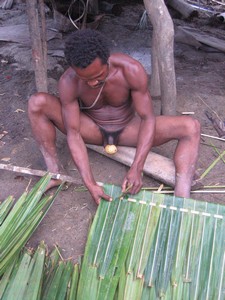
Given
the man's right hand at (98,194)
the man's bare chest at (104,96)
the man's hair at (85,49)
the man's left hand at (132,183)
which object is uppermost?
the man's hair at (85,49)

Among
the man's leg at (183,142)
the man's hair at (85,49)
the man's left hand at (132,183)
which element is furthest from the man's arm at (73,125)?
the man's leg at (183,142)

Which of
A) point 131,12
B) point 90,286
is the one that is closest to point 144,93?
point 90,286

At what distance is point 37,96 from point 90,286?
4.26ft

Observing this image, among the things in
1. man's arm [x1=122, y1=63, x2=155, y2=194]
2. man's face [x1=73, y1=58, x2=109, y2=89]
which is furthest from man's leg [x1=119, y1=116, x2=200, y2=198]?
man's face [x1=73, y1=58, x2=109, y2=89]

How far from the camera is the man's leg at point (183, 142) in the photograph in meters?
2.45

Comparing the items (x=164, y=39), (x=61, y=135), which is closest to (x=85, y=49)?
(x=164, y=39)

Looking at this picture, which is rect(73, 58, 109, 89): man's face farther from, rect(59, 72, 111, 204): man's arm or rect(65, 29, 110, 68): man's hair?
rect(59, 72, 111, 204): man's arm

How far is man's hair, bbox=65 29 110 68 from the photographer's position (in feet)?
6.59

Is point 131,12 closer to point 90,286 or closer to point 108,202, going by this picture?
point 108,202

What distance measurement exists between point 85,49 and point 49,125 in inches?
31.8

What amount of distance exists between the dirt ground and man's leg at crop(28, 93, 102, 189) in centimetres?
20

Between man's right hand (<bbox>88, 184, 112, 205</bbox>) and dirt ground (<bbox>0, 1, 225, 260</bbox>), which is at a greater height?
man's right hand (<bbox>88, 184, 112, 205</bbox>)

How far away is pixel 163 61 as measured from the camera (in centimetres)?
290

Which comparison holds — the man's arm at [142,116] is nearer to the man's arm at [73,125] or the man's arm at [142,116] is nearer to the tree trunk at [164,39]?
the man's arm at [73,125]
